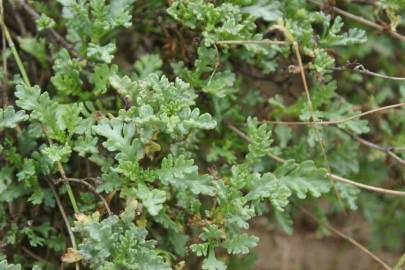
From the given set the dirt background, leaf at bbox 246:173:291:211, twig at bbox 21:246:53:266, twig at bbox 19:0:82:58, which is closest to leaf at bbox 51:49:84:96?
twig at bbox 19:0:82:58

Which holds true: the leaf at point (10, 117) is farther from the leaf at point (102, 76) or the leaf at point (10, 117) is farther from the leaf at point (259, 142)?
the leaf at point (259, 142)

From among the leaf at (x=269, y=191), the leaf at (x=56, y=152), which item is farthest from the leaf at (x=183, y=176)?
the leaf at (x=56, y=152)

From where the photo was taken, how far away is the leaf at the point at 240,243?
183 cm

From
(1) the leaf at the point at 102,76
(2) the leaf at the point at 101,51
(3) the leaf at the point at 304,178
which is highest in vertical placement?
(2) the leaf at the point at 101,51

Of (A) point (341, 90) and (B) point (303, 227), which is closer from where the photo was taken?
(A) point (341, 90)

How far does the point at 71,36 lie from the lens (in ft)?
6.95

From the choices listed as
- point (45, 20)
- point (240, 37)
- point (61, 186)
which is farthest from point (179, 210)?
point (45, 20)

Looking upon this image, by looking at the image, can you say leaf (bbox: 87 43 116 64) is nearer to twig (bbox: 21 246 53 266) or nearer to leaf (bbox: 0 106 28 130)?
leaf (bbox: 0 106 28 130)

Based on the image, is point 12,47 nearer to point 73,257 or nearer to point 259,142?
point 73,257

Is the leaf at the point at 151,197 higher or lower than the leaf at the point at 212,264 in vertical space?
higher

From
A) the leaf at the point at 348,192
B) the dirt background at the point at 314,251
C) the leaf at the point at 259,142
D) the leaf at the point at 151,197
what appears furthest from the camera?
the dirt background at the point at 314,251

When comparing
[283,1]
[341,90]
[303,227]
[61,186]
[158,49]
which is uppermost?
[283,1]

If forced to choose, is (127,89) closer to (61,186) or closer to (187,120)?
(187,120)

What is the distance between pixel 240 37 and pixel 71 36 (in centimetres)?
59
